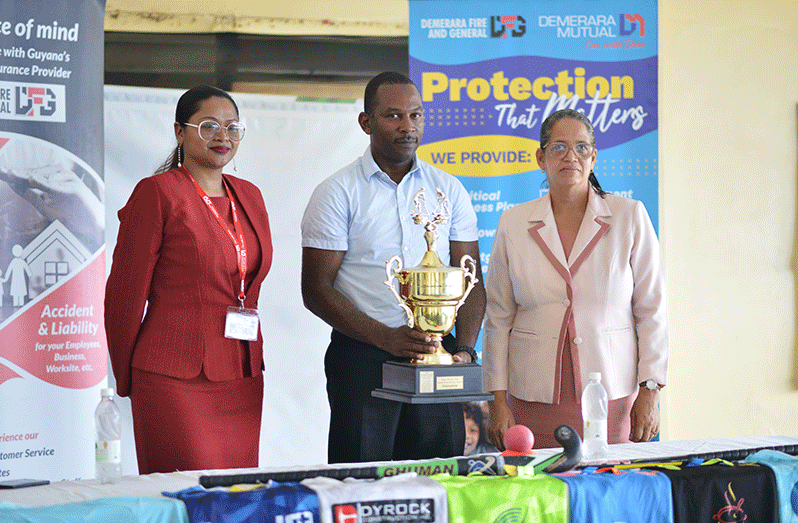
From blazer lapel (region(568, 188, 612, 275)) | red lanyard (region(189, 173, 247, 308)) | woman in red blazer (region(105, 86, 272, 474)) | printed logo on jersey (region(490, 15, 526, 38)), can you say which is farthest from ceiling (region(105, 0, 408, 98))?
blazer lapel (region(568, 188, 612, 275))

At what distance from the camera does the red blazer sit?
242 cm

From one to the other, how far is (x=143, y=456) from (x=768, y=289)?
346 cm

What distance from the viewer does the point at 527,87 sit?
412 centimetres

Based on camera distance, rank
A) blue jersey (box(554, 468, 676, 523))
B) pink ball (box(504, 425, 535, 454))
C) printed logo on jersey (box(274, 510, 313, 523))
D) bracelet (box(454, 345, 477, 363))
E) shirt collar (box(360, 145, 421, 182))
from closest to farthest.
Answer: printed logo on jersey (box(274, 510, 313, 523)), blue jersey (box(554, 468, 676, 523)), pink ball (box(504, 425, 535, 454)), bracelet (box(454, 345, 477, 363)), shirt collar (box(360, 145, 421, 182))

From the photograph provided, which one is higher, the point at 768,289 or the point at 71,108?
the point at 71,108

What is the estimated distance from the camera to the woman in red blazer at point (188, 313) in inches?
95.2

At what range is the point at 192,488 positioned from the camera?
62.4 inches

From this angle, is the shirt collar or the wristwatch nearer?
the wristwatch

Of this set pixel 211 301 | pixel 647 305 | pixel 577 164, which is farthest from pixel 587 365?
pixel 211 301

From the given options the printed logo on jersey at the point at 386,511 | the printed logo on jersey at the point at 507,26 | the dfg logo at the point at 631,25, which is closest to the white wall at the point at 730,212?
the dfg logo at the point at 631,25

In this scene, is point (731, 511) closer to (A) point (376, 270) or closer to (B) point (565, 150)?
(B) point (565, 150)

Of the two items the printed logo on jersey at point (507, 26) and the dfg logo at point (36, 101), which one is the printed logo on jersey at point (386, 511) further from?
the printed logo on jersey at point (507, 26)

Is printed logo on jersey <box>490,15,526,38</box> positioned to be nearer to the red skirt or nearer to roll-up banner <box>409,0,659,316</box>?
roll-up banner <box>409,0,659,316</box>

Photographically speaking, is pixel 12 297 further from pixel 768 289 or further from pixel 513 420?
pixel 768 289
